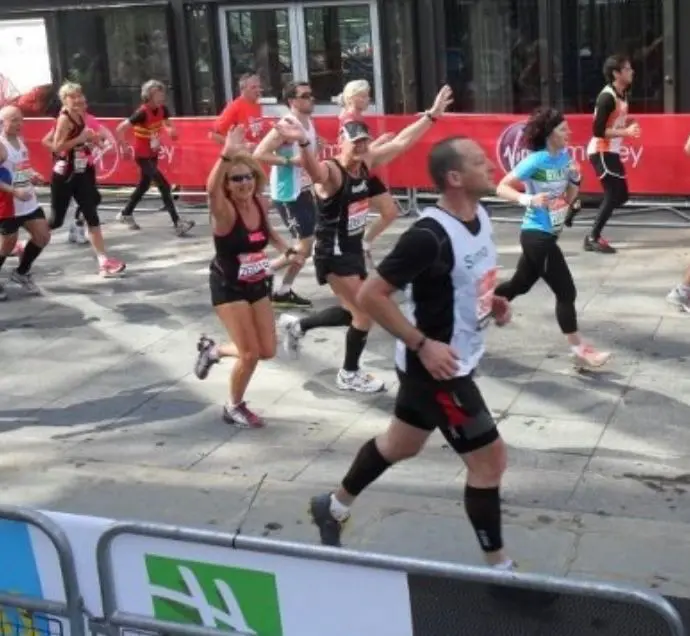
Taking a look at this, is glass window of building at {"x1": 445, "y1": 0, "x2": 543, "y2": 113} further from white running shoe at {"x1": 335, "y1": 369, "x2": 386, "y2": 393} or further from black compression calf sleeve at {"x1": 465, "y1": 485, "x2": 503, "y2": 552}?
black compression calf sleeve at {"x1": 465, "y1": 485, "x2": 503, "y2": 552}

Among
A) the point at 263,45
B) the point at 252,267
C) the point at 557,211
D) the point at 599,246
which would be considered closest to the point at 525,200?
the point at 557,211

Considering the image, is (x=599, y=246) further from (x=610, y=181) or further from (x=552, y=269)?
(x=552, y=269)

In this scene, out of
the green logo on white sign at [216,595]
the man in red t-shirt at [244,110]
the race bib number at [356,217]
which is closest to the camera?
the green logo on white sign at [216,595]

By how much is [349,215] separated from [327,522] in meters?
2.61

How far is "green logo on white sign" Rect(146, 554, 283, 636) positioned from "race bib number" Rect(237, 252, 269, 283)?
3.49 m

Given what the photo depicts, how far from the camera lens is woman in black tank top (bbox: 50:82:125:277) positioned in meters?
11.1

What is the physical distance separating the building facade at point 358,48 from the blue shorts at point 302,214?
15.5ft

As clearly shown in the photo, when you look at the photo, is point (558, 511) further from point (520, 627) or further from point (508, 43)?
point (508, 43)

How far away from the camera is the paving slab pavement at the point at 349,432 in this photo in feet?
19.2

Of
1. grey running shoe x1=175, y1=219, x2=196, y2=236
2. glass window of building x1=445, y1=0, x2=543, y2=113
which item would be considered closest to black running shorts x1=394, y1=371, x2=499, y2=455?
grey running shoe x1=175, y1=219, x2=196, y2=236

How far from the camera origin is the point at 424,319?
16.3 ft

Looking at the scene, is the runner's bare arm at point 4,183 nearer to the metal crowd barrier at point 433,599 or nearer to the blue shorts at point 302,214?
the blue shorts at point 302,214

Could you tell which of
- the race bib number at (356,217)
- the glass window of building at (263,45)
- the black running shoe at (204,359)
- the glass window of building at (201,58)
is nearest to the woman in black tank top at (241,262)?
the black running shoe at (204,359)

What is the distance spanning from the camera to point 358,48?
14867mm
